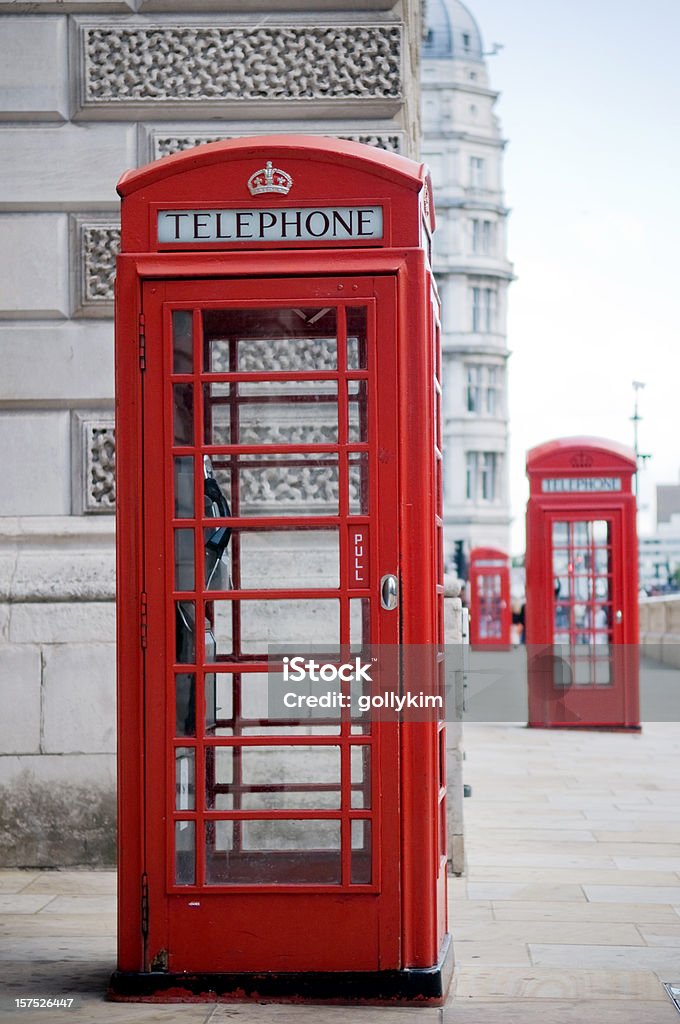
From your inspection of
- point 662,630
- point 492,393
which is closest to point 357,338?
point 662,630

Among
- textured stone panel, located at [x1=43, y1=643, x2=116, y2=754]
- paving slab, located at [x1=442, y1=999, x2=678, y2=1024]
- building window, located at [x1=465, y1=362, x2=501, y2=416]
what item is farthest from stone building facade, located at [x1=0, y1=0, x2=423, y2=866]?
building window, located at [x1=465, y1=362, x2=501, y2=416]

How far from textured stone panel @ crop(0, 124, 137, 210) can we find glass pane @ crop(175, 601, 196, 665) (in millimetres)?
3144

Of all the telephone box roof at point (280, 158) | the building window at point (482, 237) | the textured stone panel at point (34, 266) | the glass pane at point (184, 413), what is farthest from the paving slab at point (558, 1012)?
the building window at point (482, 237)

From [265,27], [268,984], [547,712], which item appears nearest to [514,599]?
[547,712]

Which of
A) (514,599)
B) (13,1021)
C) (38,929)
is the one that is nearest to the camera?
(13,1021)

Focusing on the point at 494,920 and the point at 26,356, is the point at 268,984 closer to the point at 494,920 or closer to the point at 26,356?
→ the point at 494,920

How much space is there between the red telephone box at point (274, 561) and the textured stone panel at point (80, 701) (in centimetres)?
222

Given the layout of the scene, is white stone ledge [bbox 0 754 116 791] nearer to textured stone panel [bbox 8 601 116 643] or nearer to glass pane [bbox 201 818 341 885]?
textured stone panel [bbox 8 601 116 643]

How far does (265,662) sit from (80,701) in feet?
7.65

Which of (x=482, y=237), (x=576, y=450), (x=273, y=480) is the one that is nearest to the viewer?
(x=273, y=480)

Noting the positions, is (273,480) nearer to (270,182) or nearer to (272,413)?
(272,413)

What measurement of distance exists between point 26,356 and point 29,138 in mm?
1061

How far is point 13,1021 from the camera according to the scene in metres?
4.39

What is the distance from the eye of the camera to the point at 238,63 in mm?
7230
